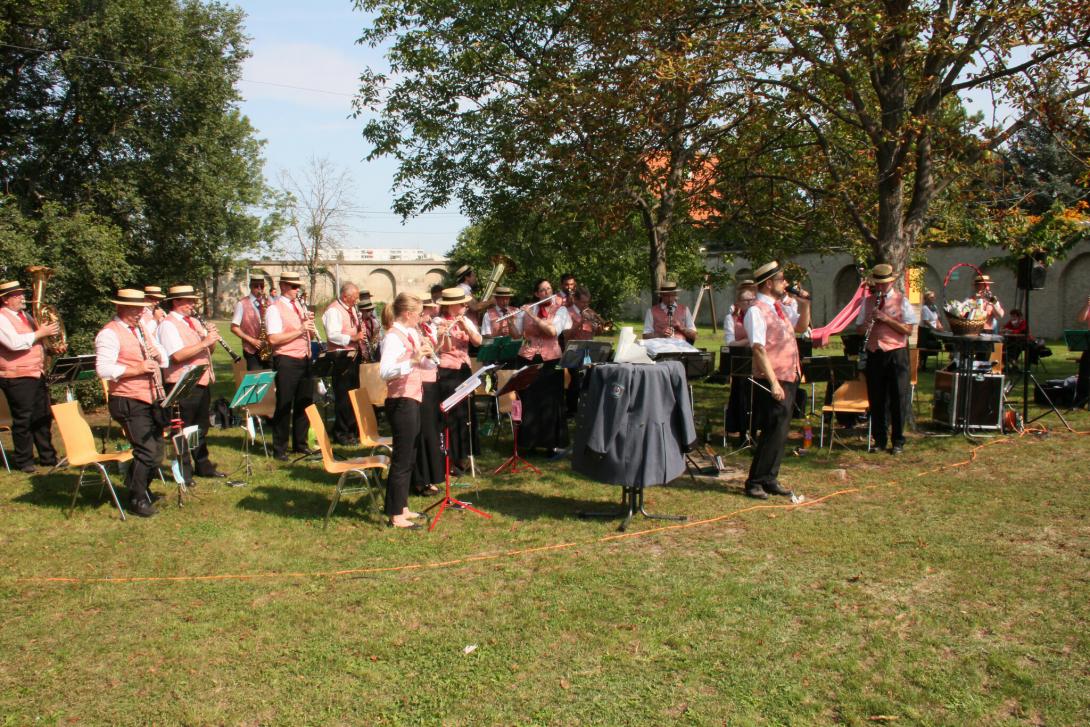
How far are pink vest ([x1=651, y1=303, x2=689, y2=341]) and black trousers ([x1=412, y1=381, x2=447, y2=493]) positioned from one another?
3.71m

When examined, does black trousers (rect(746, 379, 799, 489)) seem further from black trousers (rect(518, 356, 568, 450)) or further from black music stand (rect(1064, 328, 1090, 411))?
black music stand (rect(1064, 328, 1090, 411))

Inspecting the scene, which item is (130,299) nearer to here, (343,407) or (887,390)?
(343,407)

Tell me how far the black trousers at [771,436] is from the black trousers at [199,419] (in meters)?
5.66

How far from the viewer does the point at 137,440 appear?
7.37m

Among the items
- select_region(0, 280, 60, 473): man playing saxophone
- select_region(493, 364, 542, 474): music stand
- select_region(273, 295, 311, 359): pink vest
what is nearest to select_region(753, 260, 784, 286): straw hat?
select_region(493, 364, 542, 474): music stand

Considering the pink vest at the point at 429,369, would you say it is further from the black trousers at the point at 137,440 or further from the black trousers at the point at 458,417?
the black trousers at the point at 137,440

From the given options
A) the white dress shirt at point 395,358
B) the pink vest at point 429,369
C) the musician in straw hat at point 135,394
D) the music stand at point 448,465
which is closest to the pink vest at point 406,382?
the white dress shirt at point 395,358

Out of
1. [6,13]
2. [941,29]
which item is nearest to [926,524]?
[941,29]

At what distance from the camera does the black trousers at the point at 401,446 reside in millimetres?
6699

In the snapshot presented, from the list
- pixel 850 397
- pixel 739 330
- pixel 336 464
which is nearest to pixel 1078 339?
pixel 850 397

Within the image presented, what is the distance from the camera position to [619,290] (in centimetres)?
2770

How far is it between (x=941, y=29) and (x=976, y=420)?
4.85 m

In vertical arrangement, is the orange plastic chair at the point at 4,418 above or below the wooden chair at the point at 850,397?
below

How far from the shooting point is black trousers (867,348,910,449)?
30.0ft
